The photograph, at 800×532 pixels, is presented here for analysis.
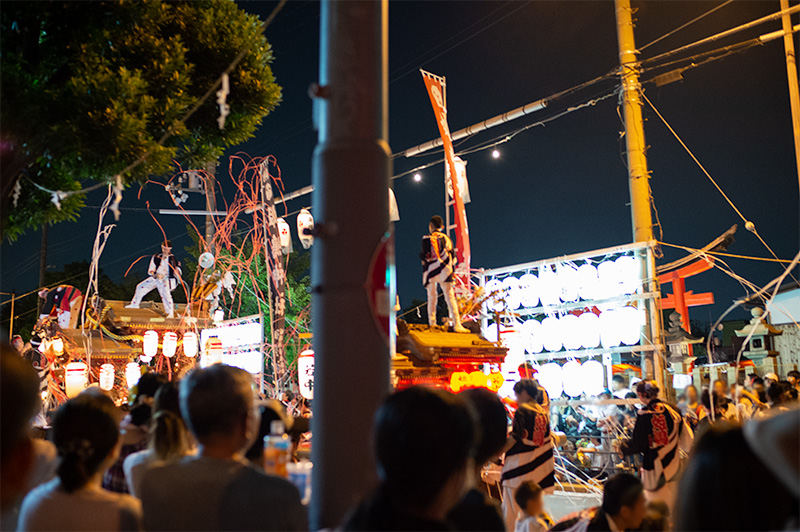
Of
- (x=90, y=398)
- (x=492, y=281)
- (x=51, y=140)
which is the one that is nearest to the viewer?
(x=90, y=398)

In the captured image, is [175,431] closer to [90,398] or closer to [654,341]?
[90,398]

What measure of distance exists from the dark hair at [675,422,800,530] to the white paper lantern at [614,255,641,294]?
43.4 ft

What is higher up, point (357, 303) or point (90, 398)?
point (357, 303)

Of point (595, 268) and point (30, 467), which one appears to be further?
point (595, 268)

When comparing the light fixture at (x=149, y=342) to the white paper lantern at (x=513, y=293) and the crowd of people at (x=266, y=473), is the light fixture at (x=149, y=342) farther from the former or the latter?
the crowd of people at (x=266, y=473)

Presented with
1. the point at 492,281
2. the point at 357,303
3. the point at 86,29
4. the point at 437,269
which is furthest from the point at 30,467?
the point at 492,281

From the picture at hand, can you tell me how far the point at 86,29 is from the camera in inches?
192

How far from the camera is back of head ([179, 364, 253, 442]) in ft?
7.61

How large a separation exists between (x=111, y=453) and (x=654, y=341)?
1308cm

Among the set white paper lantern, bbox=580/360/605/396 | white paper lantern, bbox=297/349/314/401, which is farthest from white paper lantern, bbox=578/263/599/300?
white paper lantern, bbox=297/349/314/401

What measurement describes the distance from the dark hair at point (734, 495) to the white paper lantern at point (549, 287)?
14.2 meters

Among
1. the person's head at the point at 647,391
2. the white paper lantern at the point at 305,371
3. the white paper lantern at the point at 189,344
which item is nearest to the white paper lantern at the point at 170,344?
the white paper lantern at the point at 189,344

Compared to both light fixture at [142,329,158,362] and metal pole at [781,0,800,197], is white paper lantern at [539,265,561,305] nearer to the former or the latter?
metal pole at [781,0,800,197]

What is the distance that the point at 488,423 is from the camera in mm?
3273
